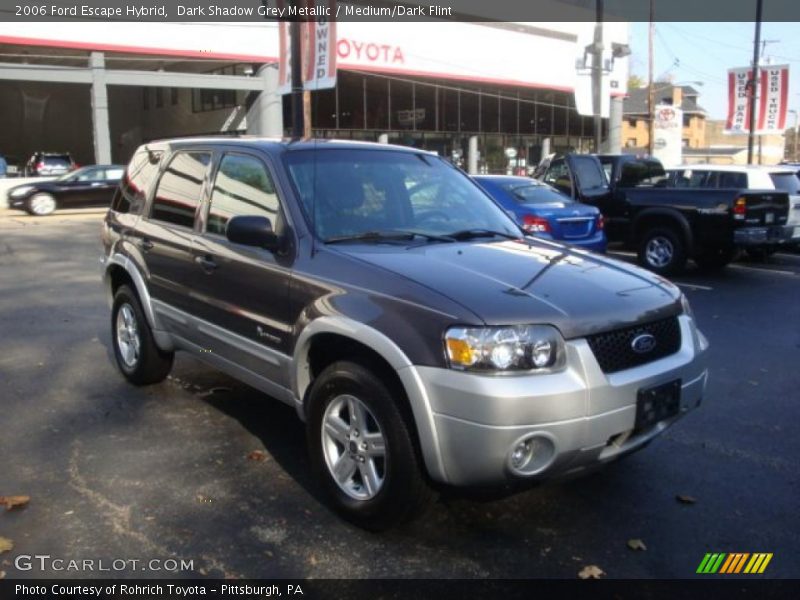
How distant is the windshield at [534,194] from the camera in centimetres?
1097

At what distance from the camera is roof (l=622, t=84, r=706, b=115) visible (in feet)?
224

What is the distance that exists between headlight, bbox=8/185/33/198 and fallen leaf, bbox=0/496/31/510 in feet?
70.8

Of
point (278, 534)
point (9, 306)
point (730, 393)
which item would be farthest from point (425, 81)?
point (278, 534)

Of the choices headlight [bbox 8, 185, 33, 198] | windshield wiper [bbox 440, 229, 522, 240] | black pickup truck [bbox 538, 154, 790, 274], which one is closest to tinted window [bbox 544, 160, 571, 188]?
black pickup truck [bbox 538, 154, 790, 274]

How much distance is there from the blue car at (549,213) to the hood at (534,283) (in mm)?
6209

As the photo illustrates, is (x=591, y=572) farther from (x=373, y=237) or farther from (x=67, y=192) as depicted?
(x=67, y=192)

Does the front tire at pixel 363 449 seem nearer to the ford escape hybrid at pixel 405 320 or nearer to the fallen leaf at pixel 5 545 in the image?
the ford escape hybrid at pixel 405 320

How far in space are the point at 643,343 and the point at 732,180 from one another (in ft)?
34.9

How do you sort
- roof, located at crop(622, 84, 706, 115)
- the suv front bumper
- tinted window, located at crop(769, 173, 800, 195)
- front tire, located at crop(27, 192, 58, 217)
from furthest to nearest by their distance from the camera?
roof, located at crop(622, 84, 706, 115) < front tire, located at crop(27, 192, 58, 217) < tinted window, located at crop(769, 173, 800, 195) < the suv front bumper

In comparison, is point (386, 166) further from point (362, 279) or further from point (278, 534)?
point (278, 534)

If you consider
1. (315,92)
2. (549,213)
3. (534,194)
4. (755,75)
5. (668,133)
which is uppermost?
(755,75)

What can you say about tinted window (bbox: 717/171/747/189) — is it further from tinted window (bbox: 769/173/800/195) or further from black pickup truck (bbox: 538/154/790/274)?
black pickup truck (bbox: 538/154/790/274)

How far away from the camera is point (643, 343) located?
341 centimetres

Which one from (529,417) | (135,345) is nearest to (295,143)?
(135,345)
